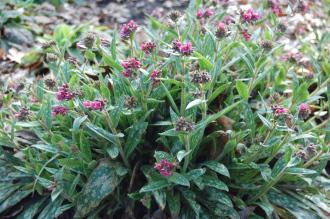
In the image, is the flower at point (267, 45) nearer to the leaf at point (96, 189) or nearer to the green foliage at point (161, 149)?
the green foliage at point (161, 149)

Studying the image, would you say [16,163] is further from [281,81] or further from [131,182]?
[281,81]

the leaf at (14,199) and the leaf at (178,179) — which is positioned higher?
the leaf at (178,179)

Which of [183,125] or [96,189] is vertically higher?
[183,125]

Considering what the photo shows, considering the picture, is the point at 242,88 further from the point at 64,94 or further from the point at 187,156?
the point at 64,94

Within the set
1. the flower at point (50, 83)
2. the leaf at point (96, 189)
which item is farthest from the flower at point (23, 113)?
the leaf at point (96, 189)

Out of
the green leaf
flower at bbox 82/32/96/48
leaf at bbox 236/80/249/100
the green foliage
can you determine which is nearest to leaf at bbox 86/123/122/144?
the green foliage

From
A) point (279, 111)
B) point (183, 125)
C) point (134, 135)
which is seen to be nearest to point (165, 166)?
point (183, 125)

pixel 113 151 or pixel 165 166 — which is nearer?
pixel 165 166
